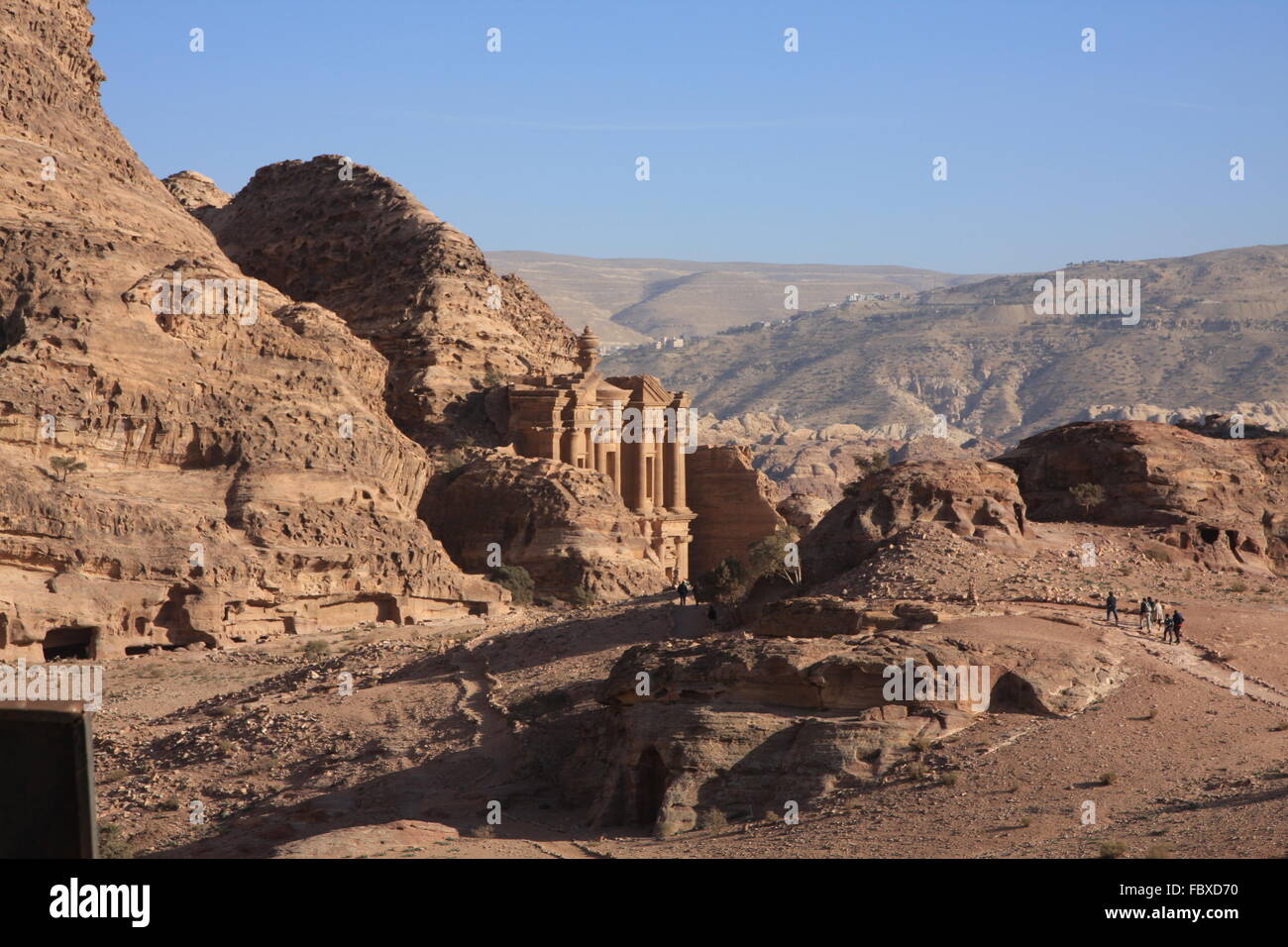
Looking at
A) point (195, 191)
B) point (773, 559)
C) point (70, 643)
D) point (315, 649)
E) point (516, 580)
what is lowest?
point (315, 649)

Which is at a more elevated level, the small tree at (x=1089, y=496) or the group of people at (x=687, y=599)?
the small tree at (x=1089, y=496)

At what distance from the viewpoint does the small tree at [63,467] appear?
1522 inches

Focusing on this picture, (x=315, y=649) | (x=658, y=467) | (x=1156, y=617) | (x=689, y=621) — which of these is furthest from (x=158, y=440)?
(x=658, y=467)

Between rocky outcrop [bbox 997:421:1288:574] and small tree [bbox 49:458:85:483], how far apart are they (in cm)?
2220

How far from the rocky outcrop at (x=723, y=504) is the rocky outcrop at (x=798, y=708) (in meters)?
44.6

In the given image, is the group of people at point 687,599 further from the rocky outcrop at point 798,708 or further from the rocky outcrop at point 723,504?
the rocky outcrop at point 723,504

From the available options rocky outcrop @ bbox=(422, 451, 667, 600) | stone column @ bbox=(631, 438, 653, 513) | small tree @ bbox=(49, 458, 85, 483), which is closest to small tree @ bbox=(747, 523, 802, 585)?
rocky outcrop @ bbox=(422, 451, 667, 600)

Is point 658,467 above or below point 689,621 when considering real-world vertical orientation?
above

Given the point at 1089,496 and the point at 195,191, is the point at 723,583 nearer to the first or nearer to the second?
the point at 1089,496

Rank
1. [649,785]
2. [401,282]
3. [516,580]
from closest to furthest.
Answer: [649,785] → [516,580] → [401,282]

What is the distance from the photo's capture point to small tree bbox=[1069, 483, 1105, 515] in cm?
3944

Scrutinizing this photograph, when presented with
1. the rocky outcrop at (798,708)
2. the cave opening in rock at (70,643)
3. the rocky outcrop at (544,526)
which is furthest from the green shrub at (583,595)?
the rocky outcrop at (798,708)

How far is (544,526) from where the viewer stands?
52094 mm

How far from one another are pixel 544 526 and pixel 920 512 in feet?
63.8
